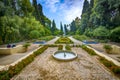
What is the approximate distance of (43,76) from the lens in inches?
211

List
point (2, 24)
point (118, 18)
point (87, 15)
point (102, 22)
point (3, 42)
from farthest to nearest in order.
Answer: point (87, 15), point (102, 22), point (3, 42), point (118, 18), point (2, 24)

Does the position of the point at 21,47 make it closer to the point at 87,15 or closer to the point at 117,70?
the point at 117,70

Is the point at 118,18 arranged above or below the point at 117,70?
above

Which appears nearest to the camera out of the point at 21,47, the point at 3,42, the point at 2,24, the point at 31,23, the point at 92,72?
the point at 92,72

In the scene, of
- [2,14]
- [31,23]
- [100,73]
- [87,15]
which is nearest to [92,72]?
[100,73]

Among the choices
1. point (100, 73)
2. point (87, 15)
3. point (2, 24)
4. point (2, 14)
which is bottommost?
point (100, 73)

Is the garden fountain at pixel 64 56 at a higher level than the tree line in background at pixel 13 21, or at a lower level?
lower

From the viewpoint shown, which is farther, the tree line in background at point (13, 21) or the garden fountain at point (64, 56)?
the tree line in background at point (13, 21)

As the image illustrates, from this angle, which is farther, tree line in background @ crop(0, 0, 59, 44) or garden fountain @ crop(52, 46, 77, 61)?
tree line in background @ crop(0, 0, 59, 44)

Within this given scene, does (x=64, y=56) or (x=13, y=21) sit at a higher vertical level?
(x=13, y=21)

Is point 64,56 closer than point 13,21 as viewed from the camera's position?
Yes

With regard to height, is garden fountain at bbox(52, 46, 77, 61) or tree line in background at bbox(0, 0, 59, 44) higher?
tree line in background at bbox(0, 0, 59, 44)

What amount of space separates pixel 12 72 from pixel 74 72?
3.44 meters

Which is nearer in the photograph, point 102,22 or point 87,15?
point 102,22
